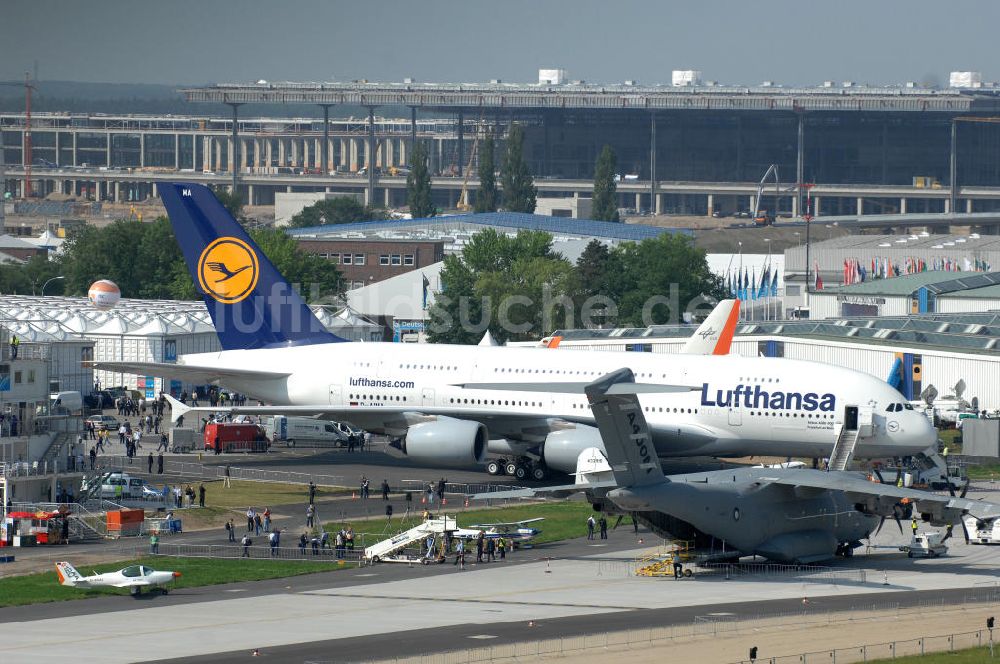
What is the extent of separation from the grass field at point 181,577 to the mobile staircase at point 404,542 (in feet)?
5.87

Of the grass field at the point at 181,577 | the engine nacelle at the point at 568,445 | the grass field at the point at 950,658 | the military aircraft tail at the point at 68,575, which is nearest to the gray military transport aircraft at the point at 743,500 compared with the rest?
the grass field at the point at 950,658

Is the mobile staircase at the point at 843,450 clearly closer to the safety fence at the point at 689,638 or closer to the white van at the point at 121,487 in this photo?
the safety fence at the point at 689,638

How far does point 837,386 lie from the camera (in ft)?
262

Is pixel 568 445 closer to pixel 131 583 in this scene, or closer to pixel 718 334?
pixel 718 334

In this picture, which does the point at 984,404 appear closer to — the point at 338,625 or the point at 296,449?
→ the point at 296,449

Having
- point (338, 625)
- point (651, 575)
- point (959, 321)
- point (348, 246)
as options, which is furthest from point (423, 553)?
point (348, 246)

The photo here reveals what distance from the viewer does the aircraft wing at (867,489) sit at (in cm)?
5603

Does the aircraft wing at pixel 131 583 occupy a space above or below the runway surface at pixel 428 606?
above

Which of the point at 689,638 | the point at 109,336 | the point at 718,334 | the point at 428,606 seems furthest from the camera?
the point at 109,336

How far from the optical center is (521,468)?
3324 inches

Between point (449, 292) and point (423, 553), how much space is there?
81479 mm

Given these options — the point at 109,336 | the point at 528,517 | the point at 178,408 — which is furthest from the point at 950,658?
the point at 109,336

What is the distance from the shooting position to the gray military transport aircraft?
190 ft

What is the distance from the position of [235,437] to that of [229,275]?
11714 mm
